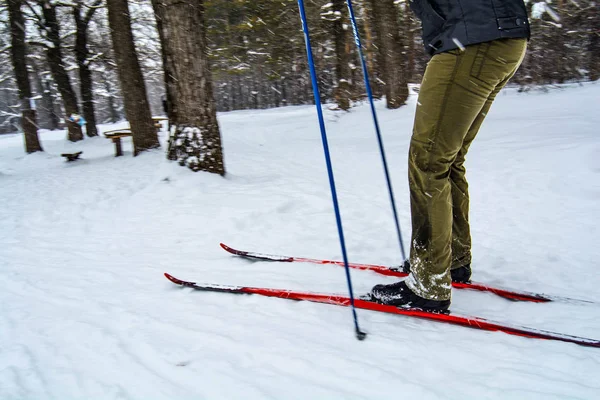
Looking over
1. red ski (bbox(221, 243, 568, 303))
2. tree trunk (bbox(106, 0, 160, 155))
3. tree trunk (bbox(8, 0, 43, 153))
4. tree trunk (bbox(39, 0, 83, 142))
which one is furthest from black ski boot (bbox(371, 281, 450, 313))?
tree trunk (bbox(39, 0, 83, 142))

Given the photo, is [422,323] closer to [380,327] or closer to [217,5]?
[380,327]

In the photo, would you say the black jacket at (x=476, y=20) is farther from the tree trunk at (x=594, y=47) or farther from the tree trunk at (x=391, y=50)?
the tree trunk at (x=594, y=47)

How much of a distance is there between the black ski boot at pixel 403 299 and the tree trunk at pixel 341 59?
1169cm

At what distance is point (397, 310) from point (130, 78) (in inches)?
325

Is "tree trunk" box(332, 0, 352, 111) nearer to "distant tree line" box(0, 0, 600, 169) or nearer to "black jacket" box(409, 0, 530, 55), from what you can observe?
"distant tree line" box(0, 0, 600, 169)

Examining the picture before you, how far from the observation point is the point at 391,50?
1073cm

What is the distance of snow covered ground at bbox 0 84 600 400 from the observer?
148cm

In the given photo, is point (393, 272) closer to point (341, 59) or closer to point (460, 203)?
point (460, 203)

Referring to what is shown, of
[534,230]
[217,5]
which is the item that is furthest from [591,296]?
[217,5]

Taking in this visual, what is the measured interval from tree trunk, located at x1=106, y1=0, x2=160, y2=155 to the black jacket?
26.0 ft

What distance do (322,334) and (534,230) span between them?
246cm

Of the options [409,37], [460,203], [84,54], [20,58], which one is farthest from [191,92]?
[409,37]

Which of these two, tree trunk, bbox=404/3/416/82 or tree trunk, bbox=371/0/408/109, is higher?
tree trunk, bbox=404/3/416/82

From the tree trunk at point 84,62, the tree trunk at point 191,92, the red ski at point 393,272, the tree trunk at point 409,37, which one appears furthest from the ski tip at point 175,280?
the tree trunk at point 409,37
